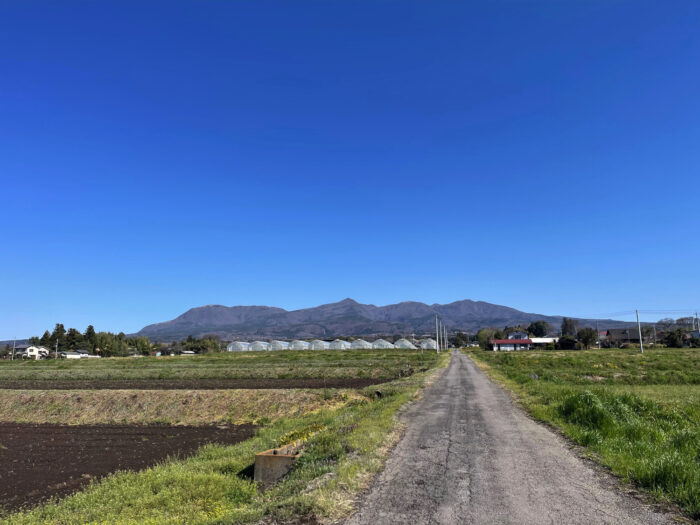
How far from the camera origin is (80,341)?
530 ft

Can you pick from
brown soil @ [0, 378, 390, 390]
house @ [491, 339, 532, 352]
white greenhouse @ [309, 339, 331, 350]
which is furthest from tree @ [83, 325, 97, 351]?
house @ [491, 339, 532, 352]

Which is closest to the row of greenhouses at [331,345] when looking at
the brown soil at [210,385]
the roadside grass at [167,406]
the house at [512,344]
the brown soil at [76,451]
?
the house at [512,344]

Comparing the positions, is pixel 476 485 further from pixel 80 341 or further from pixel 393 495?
pixel 80 341

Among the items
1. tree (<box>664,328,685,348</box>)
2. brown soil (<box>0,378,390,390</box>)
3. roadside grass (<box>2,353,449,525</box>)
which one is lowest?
tree (<box>664,328,685,348</box>)

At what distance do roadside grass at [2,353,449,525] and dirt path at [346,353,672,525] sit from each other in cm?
65

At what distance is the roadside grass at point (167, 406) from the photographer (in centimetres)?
2758

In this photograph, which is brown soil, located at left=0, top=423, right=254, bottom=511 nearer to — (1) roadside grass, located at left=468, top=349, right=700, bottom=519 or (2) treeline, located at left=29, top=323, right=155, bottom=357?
(1) roadside grass, located at left=468, top=349, right=700, bottom=519

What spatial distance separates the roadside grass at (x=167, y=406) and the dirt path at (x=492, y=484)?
15.6 meters

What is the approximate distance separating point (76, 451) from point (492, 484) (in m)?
19.7

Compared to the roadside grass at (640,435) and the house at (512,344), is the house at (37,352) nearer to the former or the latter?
the house at (512,344)

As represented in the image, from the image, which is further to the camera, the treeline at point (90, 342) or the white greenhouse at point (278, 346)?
the white greenhouse at point (278, 346)

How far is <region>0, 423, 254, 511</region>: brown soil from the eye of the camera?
46.1 feet

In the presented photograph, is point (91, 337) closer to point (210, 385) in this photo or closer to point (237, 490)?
point (210, 385)

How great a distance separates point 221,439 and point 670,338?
503 ft
